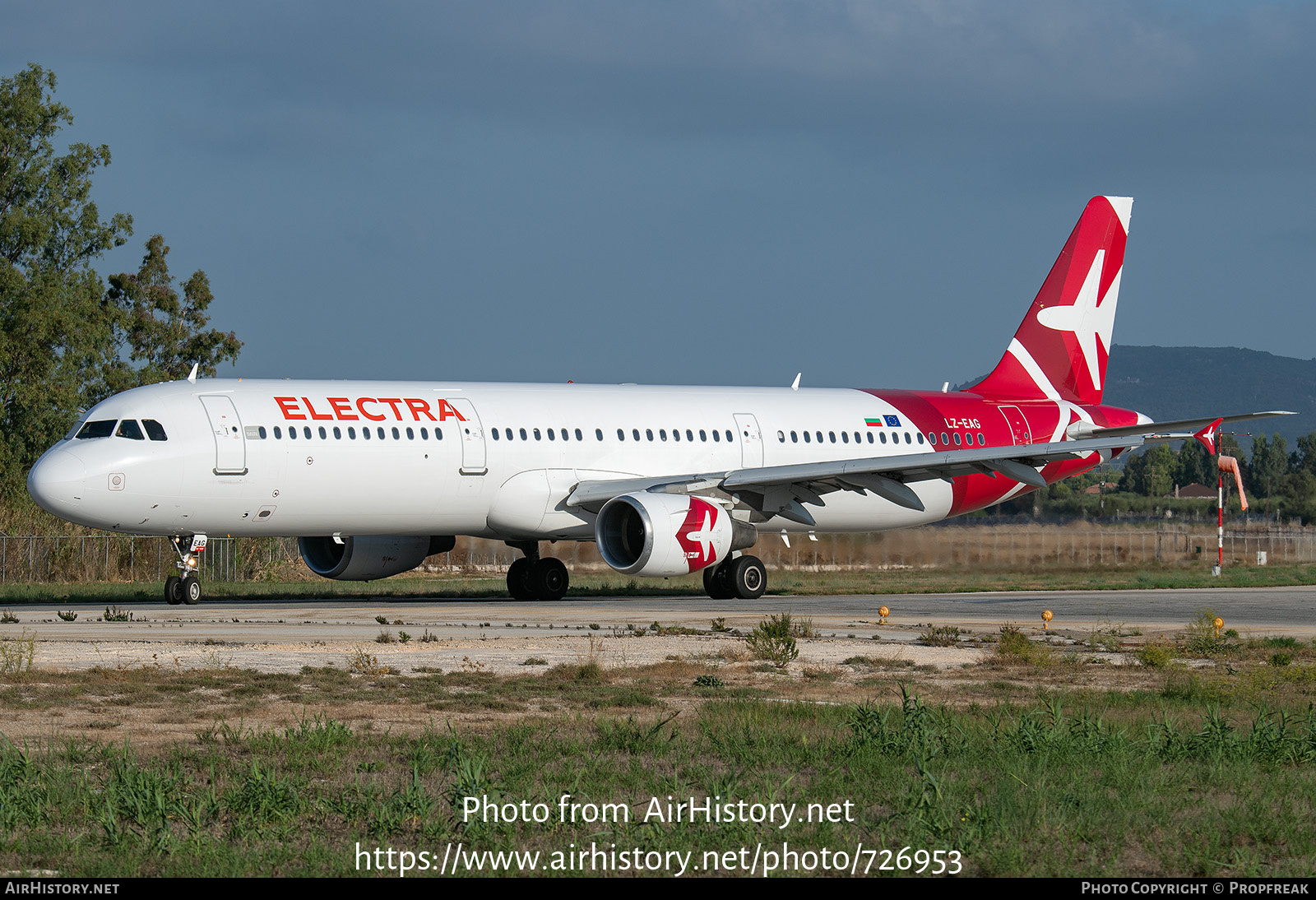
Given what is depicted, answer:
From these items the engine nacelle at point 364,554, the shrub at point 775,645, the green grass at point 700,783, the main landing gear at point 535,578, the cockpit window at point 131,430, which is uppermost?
the cockpit window at point 131,430

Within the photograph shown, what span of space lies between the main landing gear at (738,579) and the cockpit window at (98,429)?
36.4ft

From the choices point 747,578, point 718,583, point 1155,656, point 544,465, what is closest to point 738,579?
point 747,578

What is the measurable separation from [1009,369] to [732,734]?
25424 millimetres

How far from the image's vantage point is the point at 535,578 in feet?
97.9

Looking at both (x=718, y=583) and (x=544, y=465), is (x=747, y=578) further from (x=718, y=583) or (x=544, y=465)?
(x=544, y=465)

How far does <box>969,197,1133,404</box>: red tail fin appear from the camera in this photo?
34531 millimetres

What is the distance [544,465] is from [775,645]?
11538 millimetres

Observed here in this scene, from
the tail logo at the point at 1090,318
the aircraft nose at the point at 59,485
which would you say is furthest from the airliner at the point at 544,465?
the tail logo at the point at 1090,318

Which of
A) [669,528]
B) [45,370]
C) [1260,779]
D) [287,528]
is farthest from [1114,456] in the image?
[45,370]

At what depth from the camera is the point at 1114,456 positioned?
32031mm

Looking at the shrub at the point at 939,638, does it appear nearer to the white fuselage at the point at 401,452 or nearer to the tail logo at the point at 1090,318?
the white fuselage at the point at 401,452

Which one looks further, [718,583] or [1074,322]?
[1074,322]

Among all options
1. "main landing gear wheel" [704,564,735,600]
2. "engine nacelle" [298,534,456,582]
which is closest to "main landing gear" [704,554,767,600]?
"main landing gear wheel" [704,564,735,600]

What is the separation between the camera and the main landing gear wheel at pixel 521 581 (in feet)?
97.9
